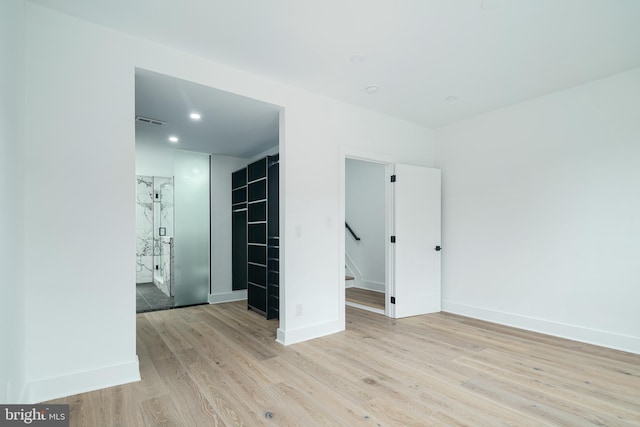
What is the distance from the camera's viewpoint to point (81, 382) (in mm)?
2195

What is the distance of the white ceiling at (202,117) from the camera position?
113 inches

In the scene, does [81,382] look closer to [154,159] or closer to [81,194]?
[81,194]

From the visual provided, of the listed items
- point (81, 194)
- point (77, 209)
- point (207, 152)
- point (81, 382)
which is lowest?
point (81, 382)

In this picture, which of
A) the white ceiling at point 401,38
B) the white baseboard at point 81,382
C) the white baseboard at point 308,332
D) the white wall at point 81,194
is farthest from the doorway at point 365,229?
the white wall at point 81,194

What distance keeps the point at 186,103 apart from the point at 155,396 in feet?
8.61

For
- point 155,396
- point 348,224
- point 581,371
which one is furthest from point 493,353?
point 348,224

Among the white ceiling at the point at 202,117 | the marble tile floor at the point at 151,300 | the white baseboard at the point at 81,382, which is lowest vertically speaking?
the marble tile floor at the point at 151,300

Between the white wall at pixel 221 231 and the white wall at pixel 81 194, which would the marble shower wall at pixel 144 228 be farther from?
the white wall at pixel 81 194

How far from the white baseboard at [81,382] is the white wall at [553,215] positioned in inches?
156

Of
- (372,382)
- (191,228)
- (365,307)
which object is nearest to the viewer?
(372,382)

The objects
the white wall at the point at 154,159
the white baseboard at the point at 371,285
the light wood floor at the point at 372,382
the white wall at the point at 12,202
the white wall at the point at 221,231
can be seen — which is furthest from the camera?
the white baseboard at the point at 371,285

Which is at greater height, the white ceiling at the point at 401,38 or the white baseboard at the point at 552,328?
the white ceiling at the point at 401,38

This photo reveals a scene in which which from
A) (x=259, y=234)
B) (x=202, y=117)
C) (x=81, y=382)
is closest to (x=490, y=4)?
(x=202, y=117)

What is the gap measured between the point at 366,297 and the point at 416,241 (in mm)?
1545
